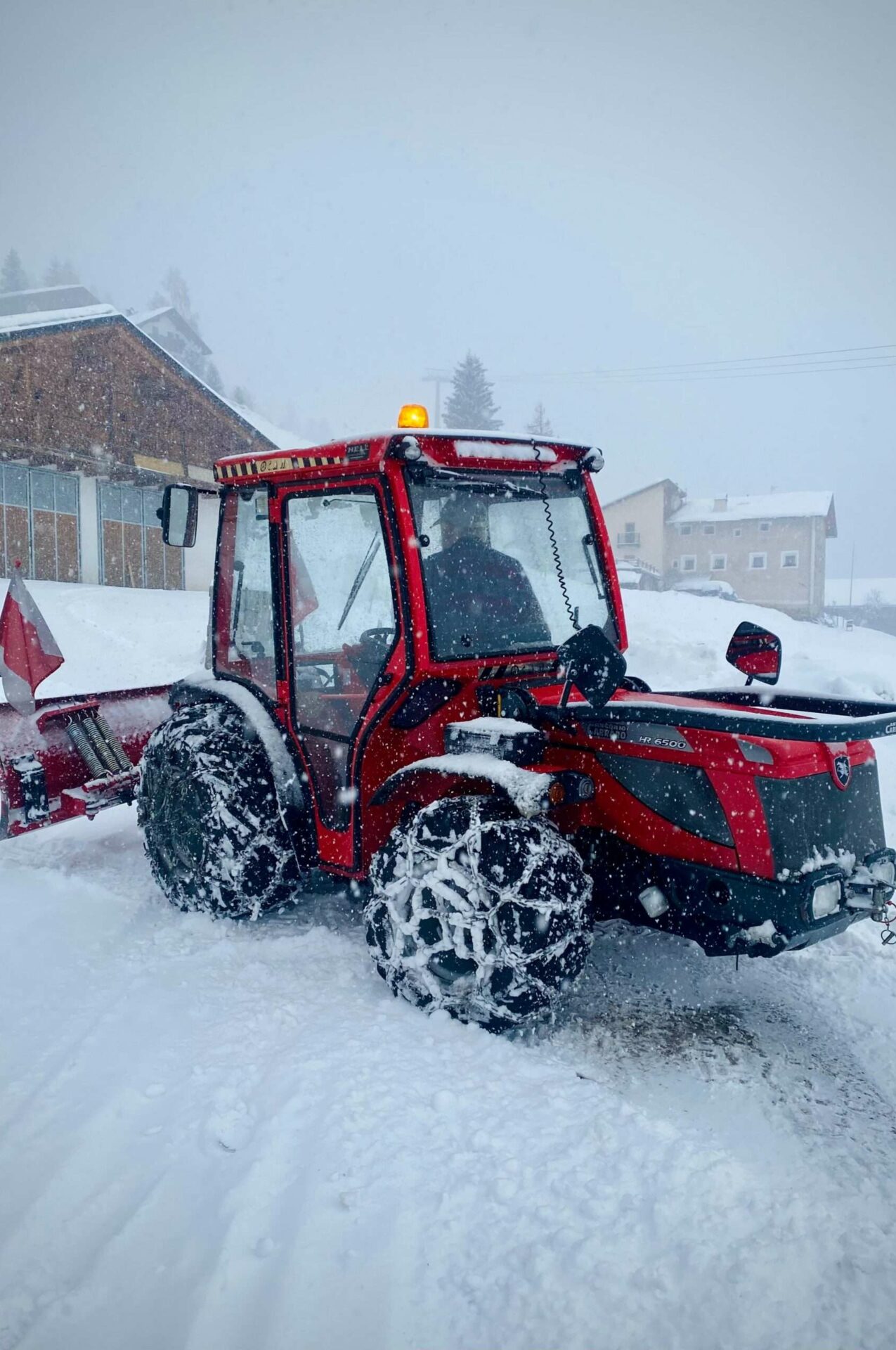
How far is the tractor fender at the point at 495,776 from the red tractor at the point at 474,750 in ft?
0.04

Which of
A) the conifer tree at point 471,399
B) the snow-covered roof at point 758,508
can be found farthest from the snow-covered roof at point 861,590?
the conifer tree at point 471,399

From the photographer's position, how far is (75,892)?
4.54 m

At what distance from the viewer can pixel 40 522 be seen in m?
18.3

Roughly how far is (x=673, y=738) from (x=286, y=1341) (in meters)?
2.05

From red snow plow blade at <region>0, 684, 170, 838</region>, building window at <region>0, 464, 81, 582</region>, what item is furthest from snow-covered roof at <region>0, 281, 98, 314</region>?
red snow plow blade at <region>0, 684, 170, 838</region>

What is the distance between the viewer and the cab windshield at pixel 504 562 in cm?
349

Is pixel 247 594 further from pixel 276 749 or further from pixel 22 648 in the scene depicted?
pixel 22 648

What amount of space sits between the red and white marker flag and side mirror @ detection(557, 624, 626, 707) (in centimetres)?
380

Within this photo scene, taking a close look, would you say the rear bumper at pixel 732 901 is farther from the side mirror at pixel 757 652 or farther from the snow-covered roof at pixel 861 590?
the snow-covered roof at pixel 861 590

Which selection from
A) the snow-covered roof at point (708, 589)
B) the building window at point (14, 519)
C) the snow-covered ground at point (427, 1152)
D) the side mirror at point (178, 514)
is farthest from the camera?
the snow-covered roof at point (708, 589)

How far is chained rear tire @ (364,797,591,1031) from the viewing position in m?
2.93

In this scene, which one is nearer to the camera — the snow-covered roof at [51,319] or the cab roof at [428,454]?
the cab roof at [428,454]

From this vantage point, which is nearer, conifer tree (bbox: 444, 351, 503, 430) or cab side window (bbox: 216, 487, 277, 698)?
cab side window (bbox: 216, 487, 277, 698)

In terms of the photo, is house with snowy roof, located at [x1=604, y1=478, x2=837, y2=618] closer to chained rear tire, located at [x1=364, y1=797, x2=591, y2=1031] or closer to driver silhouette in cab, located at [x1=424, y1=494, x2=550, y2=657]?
driver silhouette in cab, located at [x1=424, y1=494, x2=550, y2=657]
